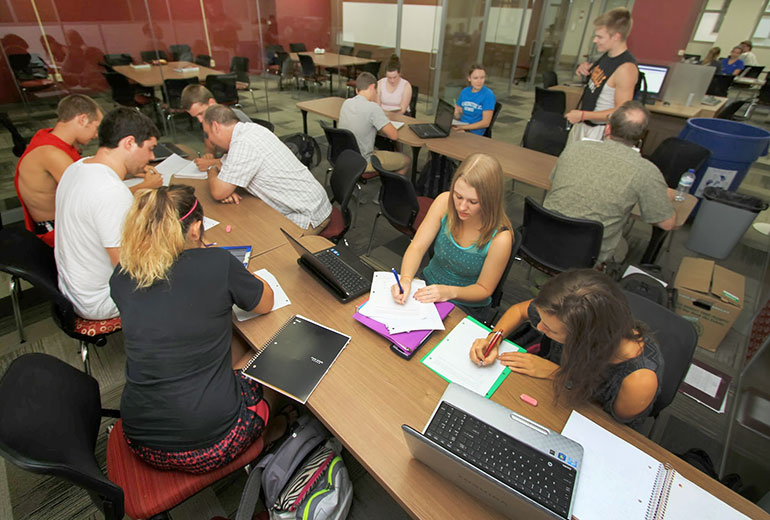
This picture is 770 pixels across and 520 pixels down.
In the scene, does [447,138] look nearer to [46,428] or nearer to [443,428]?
[443,428]

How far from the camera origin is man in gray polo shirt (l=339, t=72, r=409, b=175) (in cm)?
356

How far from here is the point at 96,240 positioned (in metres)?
1.67

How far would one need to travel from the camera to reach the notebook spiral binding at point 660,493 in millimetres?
910

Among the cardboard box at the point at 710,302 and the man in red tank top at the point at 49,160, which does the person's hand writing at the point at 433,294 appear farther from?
the man in red tank top at the point at 49,160

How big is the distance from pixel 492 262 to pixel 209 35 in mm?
5432

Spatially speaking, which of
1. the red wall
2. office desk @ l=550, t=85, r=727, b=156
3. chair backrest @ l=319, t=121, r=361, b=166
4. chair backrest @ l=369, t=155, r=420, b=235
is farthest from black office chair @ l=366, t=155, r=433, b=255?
the red wall

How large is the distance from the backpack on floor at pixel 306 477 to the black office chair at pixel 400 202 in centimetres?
163

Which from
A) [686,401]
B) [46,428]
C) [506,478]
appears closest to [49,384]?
[46,428]

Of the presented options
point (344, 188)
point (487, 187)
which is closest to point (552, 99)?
point (344, 188)

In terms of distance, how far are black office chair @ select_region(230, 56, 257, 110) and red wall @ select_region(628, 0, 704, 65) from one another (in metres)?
7.86

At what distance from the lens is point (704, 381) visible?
7.47 ft

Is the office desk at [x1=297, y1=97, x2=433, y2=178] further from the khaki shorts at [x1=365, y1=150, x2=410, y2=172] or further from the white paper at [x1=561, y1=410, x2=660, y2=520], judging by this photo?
the white paper at [x1=561, y1=410, x2=660, y2=520]

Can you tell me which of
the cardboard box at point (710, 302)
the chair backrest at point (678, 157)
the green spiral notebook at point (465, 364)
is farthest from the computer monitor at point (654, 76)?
the green spiral notebook at point (465, 364)

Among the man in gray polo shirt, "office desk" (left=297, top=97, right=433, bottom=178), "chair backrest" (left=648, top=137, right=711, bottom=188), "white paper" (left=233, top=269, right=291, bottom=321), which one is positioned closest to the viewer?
"white paper" (left=233, top=269, right=291, bottom=321)
